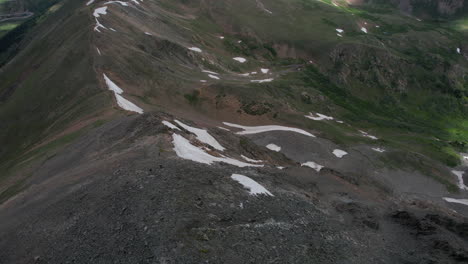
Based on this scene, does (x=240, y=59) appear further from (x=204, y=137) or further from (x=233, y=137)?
(x=204, y=137)

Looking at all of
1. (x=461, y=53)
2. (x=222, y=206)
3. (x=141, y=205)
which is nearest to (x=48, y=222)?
(x=141, y=205)

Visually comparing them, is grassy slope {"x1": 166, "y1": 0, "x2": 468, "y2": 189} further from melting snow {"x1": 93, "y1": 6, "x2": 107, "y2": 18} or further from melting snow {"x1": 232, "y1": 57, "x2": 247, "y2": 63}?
melting snow {"x1": 93, "y1": 6, "x2": 107, "y2": 18}

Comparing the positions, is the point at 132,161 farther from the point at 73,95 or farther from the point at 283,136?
the point at 283,136

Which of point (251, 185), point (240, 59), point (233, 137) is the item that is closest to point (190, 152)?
point (251, 185)

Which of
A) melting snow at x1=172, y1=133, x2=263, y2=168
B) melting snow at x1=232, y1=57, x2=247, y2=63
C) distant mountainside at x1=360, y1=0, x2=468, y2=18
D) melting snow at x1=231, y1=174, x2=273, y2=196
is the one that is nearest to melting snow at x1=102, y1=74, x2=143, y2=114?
melting snow at x1=172, y1=133, x2=263, y2=168

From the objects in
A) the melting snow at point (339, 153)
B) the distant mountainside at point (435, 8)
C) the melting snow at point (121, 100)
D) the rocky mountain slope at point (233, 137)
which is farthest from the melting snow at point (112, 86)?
the distant mountainside at point (435, 8)
